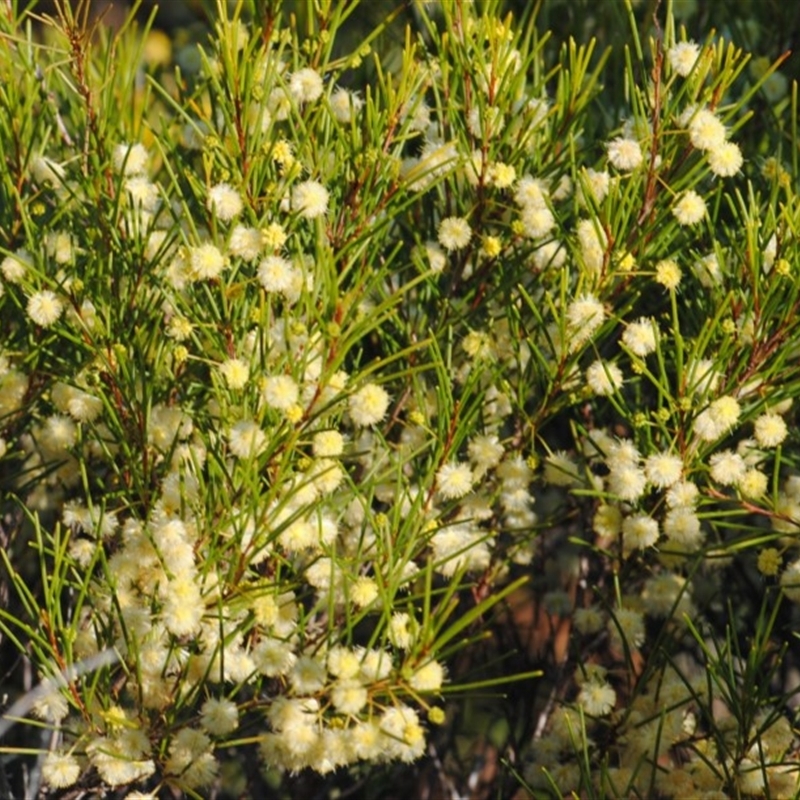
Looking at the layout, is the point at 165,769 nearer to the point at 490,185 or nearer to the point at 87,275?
the point at 87,275

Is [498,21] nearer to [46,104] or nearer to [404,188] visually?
[404,188]

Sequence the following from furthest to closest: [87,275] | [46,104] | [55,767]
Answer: [46,104]
[87,275]
[55,767]

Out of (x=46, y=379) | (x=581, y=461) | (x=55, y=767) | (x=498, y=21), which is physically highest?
(x=498, y=21)

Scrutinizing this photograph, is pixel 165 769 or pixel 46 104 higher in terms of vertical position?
pixel 46 104

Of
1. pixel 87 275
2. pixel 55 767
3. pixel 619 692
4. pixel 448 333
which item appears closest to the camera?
pixel 55 767

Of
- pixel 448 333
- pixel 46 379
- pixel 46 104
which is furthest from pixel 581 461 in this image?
pixel 46 104

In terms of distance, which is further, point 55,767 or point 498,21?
point 498,21
